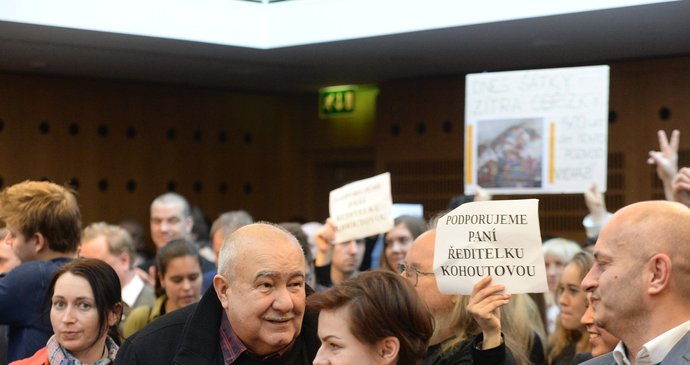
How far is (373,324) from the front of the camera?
2.89 metres

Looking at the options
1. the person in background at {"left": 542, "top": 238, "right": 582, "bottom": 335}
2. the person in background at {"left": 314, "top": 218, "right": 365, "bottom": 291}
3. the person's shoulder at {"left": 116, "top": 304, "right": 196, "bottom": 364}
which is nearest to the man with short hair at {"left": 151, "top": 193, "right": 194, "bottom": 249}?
the person in background at {"left": 314, "top": 218, "right": 365, "bottom": 291}

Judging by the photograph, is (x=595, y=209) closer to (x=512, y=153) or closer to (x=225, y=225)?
(x=512, y=153)

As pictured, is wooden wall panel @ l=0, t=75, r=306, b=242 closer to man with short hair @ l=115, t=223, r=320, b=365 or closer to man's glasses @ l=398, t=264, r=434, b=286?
man's glasses @ l=398, t=264, r=434, b=286

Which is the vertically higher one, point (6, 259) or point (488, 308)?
point (488, 308)

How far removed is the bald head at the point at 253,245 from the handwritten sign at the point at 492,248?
0.47 m

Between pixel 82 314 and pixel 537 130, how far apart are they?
3.68 metres

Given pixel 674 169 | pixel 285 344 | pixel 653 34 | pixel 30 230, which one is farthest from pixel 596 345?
pixel 653 34

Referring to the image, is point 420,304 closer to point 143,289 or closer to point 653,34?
point 143,289

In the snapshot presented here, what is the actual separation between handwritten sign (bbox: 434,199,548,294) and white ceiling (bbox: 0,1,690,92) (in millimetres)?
4986

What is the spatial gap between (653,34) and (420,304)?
6996mm

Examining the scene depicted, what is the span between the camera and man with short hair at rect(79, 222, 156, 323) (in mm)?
6535

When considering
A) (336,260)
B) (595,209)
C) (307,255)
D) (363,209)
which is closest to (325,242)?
(336,260)

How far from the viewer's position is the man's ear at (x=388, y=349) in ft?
9.49

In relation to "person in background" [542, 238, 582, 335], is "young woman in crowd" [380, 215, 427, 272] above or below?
above
